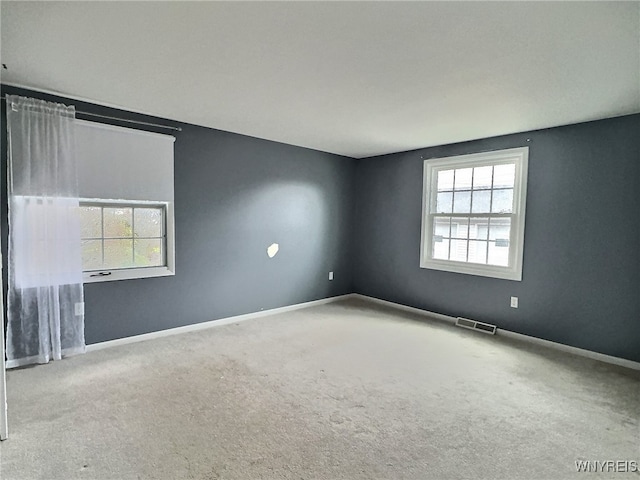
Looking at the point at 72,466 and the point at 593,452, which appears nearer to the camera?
the point at 72,466

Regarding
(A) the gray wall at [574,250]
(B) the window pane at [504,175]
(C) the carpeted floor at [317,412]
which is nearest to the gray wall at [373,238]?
(A) the gray wall at [574,250]

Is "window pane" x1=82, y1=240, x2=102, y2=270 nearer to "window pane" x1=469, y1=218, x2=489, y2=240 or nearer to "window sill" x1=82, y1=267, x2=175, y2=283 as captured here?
"window sill" x1=82, y1=267, x2=175, y2=283

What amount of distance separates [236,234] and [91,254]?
4.91 feet

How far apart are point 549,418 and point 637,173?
2.39 m

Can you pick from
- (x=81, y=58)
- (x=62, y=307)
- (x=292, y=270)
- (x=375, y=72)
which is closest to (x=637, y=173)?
(x=375, y=72)

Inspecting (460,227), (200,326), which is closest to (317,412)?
(200,326)

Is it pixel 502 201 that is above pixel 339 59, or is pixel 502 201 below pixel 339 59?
below

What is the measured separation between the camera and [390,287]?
501 cm

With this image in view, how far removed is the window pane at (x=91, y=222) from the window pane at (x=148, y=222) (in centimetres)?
32

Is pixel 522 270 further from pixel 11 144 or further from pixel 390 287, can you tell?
pixel 11 144

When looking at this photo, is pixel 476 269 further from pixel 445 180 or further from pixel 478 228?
pixel 445 180

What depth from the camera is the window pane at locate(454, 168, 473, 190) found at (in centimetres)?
418

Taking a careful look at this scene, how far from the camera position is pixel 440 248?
4.48 metres

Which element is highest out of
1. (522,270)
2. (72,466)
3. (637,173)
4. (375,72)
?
(375,72)
